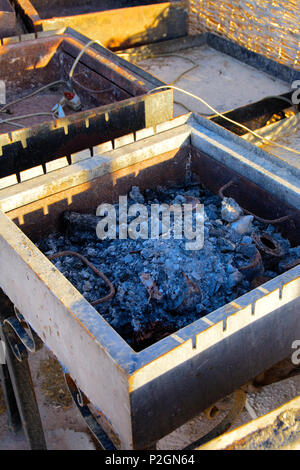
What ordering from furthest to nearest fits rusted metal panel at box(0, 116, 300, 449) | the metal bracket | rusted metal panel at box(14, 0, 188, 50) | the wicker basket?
rusted metal panel at box(14, 0, 188, 50), the wicker basket, the metal bracket, rusted metal panel at box(0, 116, 300, 449)

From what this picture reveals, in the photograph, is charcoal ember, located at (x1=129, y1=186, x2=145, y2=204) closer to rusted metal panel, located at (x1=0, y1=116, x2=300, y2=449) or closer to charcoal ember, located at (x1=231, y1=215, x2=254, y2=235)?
rusted metal panel, located at (x1=0, y1=116, x2=300, y2=449)

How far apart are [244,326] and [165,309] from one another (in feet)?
1.97

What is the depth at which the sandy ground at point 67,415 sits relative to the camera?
4477 millimetres

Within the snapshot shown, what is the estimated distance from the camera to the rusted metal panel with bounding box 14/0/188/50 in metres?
6.81

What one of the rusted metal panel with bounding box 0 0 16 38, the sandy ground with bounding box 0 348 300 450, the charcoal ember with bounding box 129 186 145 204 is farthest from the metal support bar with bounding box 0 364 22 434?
the rusted metal panel with bounding box 0 0 16 38

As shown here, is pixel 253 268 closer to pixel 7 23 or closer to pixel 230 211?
pixel 230 211

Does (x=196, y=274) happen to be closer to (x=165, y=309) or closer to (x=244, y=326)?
(x=165, y=309)

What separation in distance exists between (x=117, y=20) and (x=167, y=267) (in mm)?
5240

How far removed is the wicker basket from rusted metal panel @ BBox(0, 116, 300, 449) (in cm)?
362

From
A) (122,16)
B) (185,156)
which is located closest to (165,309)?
(185,156)

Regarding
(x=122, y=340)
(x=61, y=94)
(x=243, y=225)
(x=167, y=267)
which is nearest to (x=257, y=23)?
(x=61, y=94)

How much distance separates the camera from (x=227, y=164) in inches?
150

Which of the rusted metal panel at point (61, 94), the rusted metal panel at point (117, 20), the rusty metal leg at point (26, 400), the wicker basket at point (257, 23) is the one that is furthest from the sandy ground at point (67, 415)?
the wicker basket at point (257, 23)
